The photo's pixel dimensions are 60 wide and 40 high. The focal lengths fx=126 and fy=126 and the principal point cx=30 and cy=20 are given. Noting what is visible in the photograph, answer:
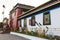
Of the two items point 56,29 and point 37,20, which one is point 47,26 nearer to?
point 56,29

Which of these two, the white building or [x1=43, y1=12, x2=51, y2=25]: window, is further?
[x1=43, y1=12, x2=51, y2=25]: window

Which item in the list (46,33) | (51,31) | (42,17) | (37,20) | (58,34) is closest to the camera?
(58,34)

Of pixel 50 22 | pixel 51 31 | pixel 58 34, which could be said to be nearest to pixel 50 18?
pixel 50 22

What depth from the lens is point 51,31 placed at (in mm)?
12344

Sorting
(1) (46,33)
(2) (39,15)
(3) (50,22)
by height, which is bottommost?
(1) (46,33)

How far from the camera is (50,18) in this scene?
1296 cm

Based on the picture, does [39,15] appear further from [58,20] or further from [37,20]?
[58,20]

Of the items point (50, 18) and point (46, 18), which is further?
point (46, 18)

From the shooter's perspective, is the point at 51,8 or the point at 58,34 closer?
the point at 58,34

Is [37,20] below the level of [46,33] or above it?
above

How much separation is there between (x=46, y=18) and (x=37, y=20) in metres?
2.46

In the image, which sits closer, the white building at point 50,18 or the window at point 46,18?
the white building at point 50,18

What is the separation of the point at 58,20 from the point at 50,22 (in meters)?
1.43

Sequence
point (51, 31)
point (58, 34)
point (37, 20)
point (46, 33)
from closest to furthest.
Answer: point (58, 34), point (51, 31), point (46, 33), point (37, 20)
